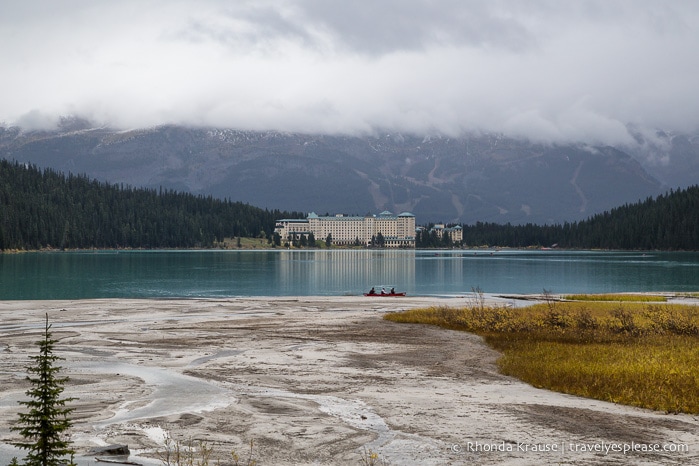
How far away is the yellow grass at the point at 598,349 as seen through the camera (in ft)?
82.3

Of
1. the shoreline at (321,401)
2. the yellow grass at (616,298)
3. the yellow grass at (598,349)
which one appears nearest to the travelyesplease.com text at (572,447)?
the shoreline at (321,401)

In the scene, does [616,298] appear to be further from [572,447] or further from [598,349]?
[572,447]

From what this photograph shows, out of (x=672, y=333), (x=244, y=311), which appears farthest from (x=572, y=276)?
(x=672, y=333)

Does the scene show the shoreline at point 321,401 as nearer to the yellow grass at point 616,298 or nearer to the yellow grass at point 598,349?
the yellow grass at point 598,349

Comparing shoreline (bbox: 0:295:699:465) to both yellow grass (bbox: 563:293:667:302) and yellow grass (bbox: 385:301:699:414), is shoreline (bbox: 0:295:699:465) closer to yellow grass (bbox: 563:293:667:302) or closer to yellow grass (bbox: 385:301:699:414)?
yellow grass (bbox: 385:301:699:414)

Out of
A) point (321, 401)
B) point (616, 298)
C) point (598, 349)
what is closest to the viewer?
point (321, 401)

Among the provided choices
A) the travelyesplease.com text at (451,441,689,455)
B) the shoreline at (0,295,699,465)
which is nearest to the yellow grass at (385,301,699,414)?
the shoreline at (0,295,699,465)

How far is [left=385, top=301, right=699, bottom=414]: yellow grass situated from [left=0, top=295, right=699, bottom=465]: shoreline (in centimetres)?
113

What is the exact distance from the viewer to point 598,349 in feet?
115

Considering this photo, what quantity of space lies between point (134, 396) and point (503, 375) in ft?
45.2

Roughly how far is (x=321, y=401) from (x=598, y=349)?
16161mm

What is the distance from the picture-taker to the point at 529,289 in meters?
105

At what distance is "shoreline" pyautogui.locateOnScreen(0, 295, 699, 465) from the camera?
62.6ft

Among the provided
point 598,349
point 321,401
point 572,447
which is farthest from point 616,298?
Answer: point 572,447
